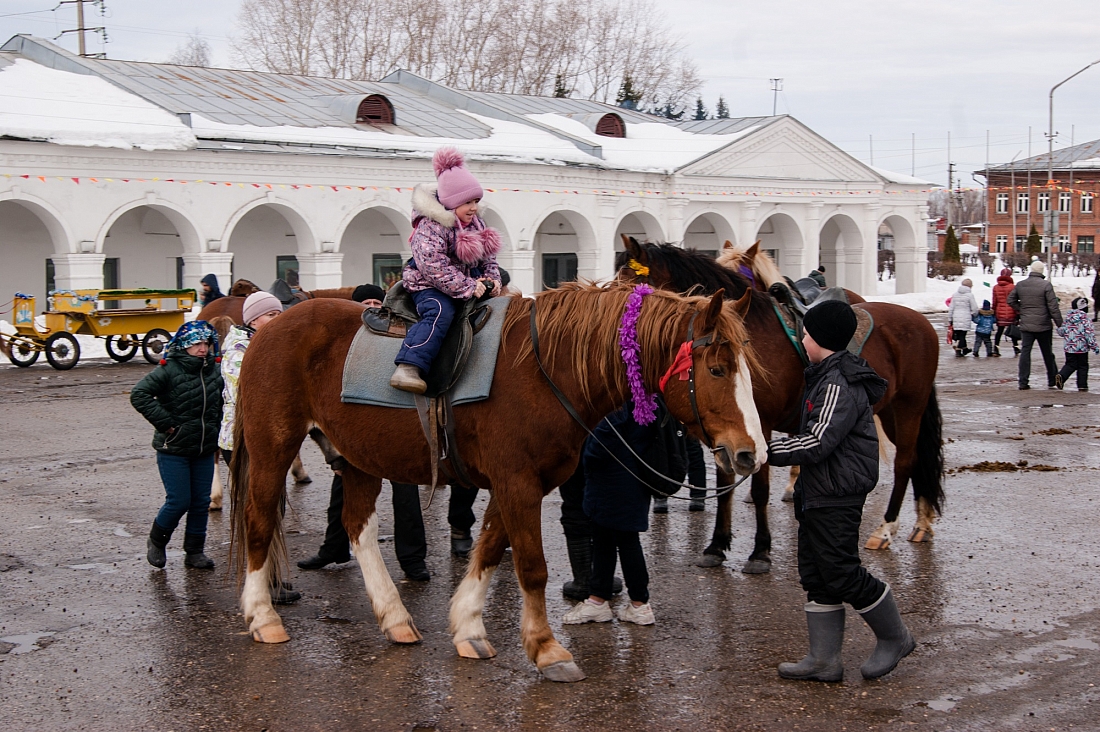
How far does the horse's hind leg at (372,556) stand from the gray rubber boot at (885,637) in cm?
211

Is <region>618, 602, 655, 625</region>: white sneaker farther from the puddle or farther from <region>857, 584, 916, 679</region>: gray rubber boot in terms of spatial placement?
the puddle

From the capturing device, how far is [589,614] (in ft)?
18.6

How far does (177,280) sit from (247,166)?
3990mm

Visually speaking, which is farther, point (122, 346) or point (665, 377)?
point (122, 346)

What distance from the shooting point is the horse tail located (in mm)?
7340

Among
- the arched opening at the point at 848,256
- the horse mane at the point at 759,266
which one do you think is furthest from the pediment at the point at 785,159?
the horse mane at the point at 759,266

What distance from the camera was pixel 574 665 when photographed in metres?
4.86

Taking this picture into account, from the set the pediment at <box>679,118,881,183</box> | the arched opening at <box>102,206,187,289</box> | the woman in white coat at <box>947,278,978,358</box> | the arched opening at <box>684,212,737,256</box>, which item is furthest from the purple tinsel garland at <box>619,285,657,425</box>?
the arched opening at <box>684,212,737,256</box>

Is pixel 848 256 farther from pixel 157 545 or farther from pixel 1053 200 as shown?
pixel 1053 200

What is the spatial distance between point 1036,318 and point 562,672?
42.9 ft

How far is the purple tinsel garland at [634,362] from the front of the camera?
4.78 m

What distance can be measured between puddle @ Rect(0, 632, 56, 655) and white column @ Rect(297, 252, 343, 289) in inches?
843

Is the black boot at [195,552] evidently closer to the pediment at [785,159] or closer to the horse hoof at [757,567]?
the horse hoof at [757,567]

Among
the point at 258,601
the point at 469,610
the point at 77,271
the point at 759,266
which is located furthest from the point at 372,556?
the point at 77,271
